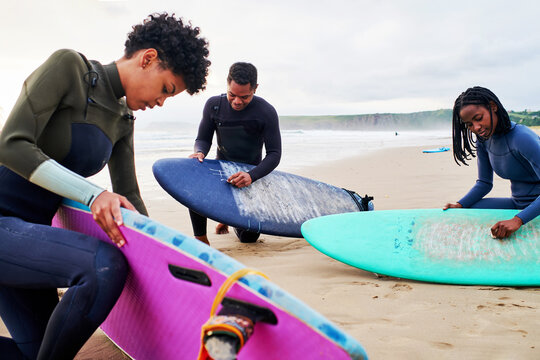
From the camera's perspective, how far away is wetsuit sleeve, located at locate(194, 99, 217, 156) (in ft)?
11.8

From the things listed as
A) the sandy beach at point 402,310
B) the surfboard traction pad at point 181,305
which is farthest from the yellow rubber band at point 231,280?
the sandy beach at point 402,310

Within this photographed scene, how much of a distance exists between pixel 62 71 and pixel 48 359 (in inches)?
33.1

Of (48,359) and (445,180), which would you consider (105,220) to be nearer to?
(48,359)

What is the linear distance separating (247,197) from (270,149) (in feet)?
1.39

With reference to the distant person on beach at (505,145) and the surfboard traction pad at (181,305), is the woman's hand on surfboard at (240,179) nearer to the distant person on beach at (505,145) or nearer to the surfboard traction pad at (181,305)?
the distant person on beach at (505,145)

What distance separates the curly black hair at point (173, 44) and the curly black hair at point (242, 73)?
1.66 m

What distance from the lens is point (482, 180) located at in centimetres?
305

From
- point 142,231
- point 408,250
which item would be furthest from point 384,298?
point 142,231

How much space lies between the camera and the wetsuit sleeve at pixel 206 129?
11.8ft

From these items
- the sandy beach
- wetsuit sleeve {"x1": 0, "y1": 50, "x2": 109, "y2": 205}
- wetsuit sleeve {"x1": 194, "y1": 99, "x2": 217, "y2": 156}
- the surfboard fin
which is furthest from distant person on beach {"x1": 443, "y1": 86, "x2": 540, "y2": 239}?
wetsuit sleeve {"x1": 0, "y1": 50, "x2": 109, "y2": 205}

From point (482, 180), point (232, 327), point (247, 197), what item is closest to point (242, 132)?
point (247, 197)

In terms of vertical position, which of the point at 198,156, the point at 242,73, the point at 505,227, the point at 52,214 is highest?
the point at 242,73

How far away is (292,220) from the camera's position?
3518mm

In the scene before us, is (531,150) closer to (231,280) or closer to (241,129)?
(241,129)
